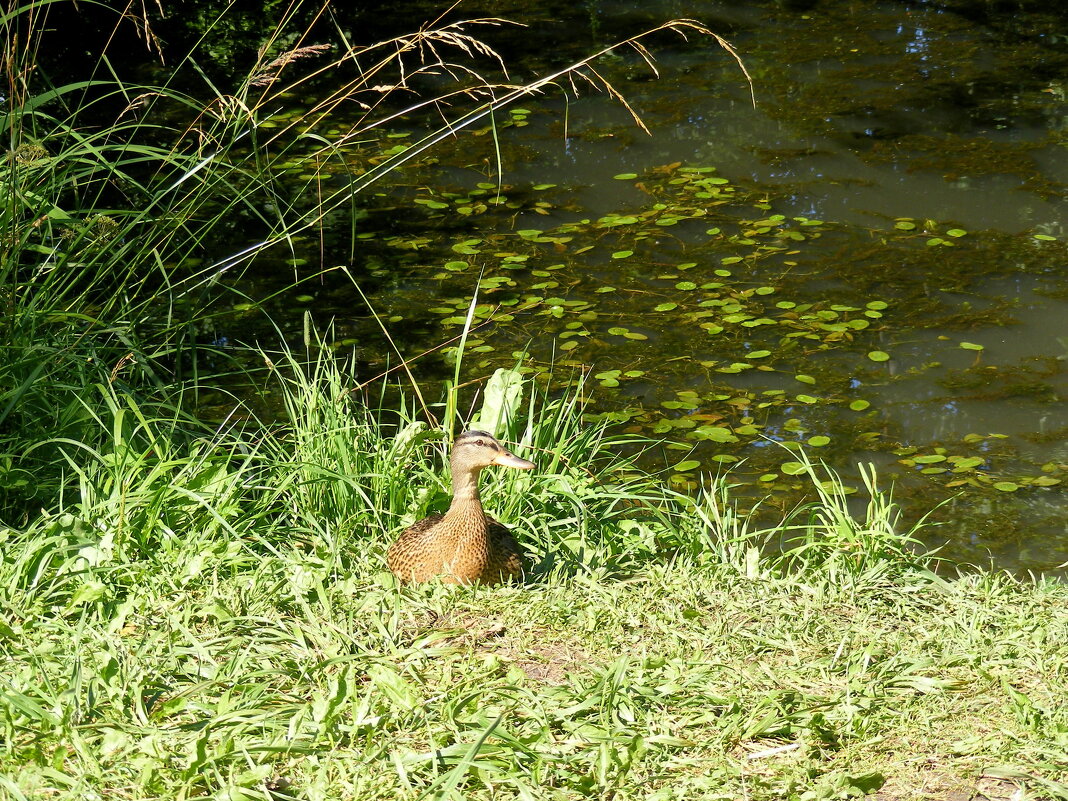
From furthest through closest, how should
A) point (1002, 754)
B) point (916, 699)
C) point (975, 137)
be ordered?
point (975, 137)
point (916, 699)
point (1002, 754)

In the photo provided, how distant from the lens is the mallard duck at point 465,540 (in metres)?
3.69

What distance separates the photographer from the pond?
563cm

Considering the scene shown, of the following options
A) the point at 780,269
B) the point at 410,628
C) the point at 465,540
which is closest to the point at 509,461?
the point at 465,540

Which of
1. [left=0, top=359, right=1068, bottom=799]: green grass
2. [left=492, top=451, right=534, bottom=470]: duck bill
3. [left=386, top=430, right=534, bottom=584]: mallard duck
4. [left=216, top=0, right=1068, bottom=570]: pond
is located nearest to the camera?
[left=0, top=359, right=1068, bottom=799]: green grass

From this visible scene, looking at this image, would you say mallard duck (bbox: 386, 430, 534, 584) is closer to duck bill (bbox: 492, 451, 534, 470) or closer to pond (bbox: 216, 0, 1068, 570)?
duck bill (bbox: 492, 451, 534, 470)

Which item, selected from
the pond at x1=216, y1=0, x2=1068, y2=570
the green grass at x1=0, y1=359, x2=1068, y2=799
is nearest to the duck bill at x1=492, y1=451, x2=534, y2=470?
the green grass at x1=0, y1=359, x2=1068, y2=799

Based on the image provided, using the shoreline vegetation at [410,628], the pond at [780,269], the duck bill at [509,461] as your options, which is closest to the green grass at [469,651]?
the shoreline vegetation at [410,628]

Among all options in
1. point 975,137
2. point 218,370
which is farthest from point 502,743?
point 975,137

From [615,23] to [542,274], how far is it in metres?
6.16

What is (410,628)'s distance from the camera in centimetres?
345

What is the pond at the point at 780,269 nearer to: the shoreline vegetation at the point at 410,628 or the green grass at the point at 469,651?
the shoreline vegetation at the point at 410,628

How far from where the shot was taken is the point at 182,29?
41.2ft

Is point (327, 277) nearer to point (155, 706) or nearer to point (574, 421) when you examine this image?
point (574, 421)

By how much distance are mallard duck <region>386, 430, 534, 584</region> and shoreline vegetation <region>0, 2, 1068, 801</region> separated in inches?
3.1
